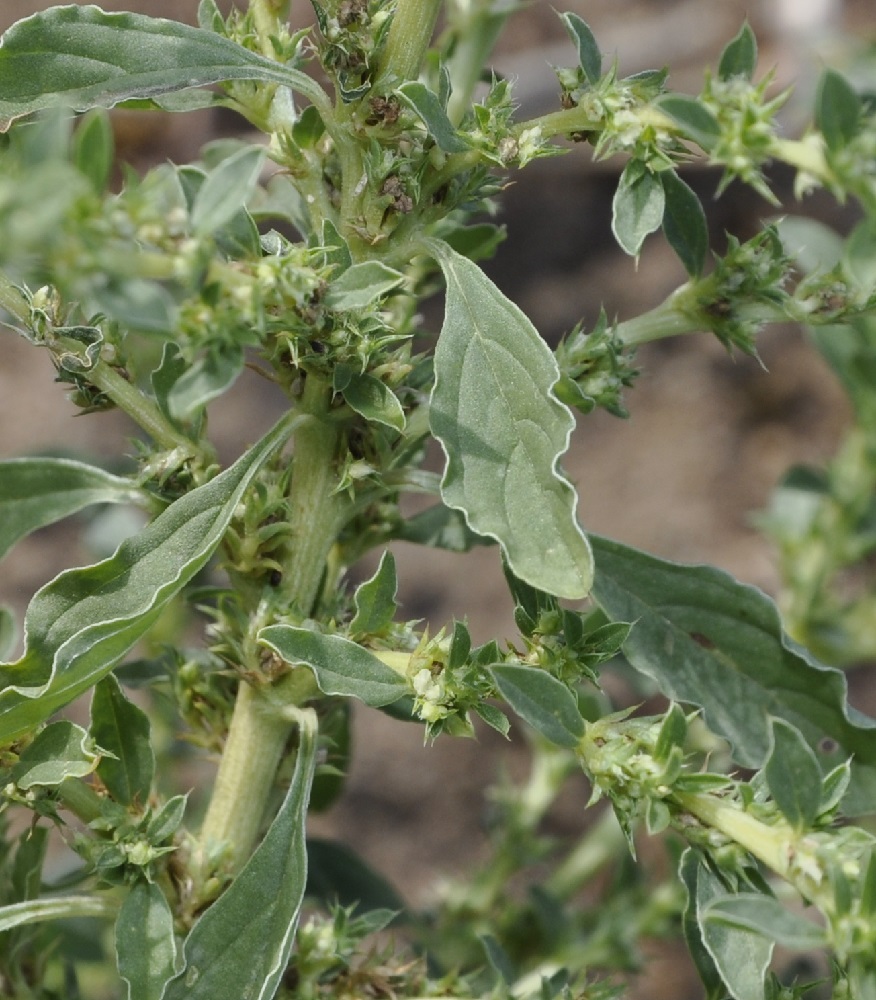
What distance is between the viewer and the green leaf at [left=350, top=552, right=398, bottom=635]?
4.65 ft

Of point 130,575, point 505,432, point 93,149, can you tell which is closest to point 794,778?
point 505,432

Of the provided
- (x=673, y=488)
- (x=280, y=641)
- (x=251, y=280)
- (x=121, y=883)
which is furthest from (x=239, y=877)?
(x=673, y=488)

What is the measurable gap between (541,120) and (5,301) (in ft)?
2.28

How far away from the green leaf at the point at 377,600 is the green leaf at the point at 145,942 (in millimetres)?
425

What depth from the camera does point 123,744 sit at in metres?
1.57

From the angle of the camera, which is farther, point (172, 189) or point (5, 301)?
point (5, 301)

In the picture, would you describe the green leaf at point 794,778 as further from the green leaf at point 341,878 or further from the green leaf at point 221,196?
the green leaf at point 341,878

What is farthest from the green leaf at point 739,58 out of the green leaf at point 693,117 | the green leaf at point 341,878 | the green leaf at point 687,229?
the green leaf at point 341,878

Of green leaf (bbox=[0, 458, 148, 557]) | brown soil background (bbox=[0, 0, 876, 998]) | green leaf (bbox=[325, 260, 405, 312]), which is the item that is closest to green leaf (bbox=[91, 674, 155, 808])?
green leaf (bbox=[0, 458, 148, 557])

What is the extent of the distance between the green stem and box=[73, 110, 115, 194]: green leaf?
52 cm

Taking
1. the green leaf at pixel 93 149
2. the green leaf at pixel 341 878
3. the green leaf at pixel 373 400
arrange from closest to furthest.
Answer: the green leaf at pixel 93 149, the green leaf at pixel 373 400, the green leaf at pixel 341 878

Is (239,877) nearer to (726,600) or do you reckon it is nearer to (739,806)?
(739,806)

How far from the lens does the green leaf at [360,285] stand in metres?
1.26

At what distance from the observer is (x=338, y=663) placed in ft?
4.46
